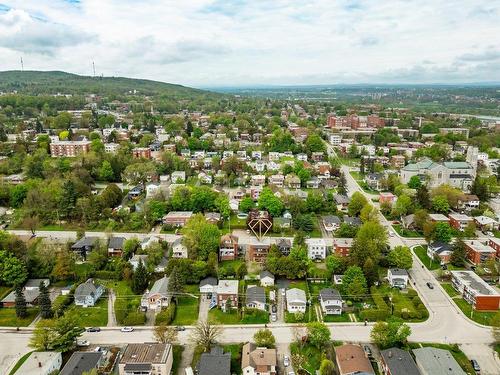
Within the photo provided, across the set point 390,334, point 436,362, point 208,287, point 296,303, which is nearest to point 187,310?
point 208,287

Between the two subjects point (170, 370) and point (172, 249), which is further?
point (172, 249)

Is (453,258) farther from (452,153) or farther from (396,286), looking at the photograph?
(452,153)

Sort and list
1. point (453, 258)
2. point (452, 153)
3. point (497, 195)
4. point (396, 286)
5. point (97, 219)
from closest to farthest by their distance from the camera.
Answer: point (396, 286) < point (453, 258) < point (97, 219) < point (497, 195) < point (452, 153)

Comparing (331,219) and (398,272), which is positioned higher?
(331,219)

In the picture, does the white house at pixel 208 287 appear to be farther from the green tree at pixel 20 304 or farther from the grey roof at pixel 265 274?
the green tree at pixel 20 304

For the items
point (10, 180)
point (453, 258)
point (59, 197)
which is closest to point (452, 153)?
point (453, 258)

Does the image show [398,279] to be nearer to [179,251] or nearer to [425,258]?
[425,258]

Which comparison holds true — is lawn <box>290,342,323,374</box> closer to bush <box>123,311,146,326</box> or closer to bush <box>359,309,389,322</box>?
bush <box>359,309,389,322</box>
